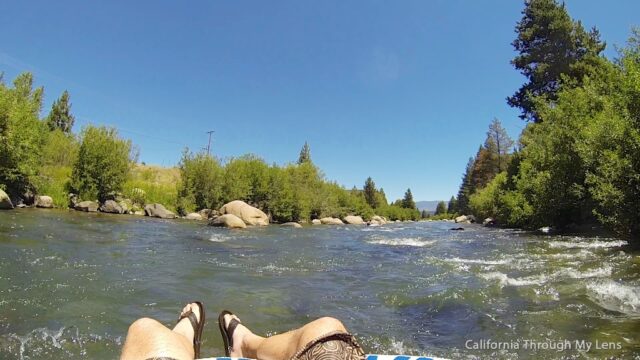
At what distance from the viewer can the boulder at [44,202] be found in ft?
74.8

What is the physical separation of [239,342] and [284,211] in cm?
3549

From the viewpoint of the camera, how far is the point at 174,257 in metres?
9.43

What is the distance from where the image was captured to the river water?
13.5ft

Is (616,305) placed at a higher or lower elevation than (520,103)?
lower

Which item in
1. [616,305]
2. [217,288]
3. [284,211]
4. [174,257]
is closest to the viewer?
[616,305]

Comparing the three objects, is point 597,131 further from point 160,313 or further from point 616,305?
point 160,313

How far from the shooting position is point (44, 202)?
905 inches

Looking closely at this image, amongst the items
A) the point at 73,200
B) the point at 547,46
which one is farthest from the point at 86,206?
the point at 547,46

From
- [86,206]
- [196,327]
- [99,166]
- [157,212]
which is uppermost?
[99,166]

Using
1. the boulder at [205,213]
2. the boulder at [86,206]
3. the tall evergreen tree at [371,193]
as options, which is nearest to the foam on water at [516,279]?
the boulder at [86,206]

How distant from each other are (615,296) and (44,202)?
26.0 metres

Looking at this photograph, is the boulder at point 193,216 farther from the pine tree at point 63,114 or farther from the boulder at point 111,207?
the pine tree at point 63,114

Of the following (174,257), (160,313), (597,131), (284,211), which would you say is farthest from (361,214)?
(160,313)

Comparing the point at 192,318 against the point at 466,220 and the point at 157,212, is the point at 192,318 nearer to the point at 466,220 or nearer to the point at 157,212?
the point at 157,212
